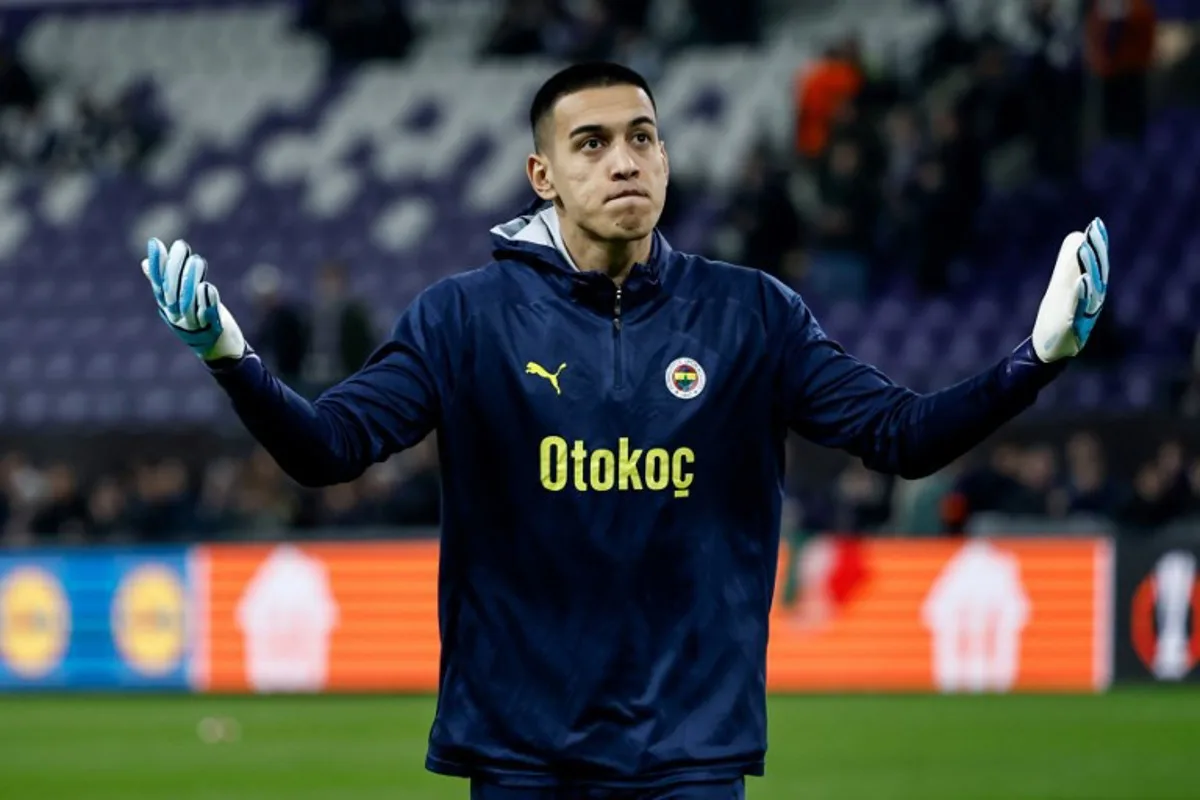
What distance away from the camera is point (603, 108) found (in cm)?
500

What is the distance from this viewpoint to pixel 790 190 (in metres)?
21.3

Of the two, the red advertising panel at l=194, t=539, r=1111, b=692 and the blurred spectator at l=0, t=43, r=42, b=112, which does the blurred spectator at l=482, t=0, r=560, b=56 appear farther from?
the red advertising panel at l=194, t=539, r=1111, b=692

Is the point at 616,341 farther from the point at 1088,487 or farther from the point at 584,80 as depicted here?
the point at 1088,487

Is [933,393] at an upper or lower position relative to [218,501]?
upper

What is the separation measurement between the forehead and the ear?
101 millimetres

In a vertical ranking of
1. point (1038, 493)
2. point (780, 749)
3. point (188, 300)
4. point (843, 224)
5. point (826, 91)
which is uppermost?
point (826, 91)

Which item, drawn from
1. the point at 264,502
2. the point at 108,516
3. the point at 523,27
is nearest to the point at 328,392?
the point at 264,502

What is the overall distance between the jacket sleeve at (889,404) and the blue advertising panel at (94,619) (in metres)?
13.1

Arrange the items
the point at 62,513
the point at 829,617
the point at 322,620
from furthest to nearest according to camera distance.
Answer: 1. the point at 62,513
2. the point at 322,620
3. the point at 829,617

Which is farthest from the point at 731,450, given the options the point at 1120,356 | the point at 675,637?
the point at 1120,356

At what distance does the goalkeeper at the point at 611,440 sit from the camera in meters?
4.79

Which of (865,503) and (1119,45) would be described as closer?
(865,503)

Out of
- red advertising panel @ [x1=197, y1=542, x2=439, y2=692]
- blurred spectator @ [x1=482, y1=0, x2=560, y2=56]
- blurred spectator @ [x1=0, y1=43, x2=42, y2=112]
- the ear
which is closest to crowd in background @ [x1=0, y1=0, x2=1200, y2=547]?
red advertising panel @ [x1=197, y1=542, x2=439, y2=692]

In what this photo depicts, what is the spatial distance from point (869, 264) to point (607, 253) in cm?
1584
